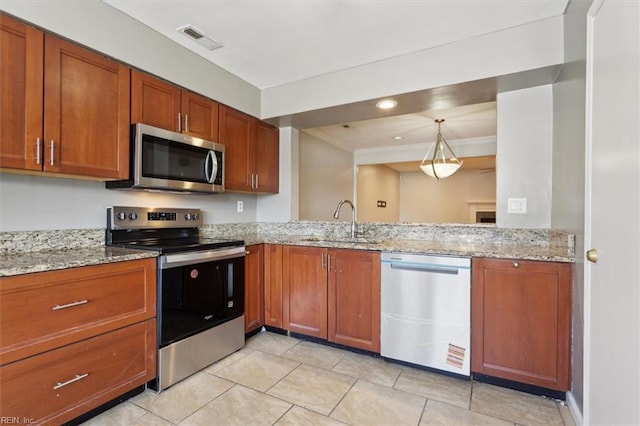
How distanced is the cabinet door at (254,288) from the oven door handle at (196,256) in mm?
217

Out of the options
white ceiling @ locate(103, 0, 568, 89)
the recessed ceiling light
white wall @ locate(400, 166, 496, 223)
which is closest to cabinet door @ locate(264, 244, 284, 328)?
the recessed ceiling light

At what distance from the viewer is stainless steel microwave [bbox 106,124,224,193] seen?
201 cm

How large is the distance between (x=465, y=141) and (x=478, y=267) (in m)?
3.65

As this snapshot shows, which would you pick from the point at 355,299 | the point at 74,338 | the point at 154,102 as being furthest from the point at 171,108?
the point at 355,299

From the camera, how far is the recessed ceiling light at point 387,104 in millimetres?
2605

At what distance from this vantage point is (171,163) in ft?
7.22

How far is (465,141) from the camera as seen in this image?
5043 millimetres

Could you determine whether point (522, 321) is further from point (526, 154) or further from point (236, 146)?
point (236, 146)

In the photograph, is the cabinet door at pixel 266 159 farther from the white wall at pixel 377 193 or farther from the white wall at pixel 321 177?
the white wall at pixel 377 193

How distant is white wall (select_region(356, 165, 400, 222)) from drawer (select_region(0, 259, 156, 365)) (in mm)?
4549

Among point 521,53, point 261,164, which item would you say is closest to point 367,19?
point 521,53

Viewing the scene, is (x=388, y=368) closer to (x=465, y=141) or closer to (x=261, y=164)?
(x=261, y=164)

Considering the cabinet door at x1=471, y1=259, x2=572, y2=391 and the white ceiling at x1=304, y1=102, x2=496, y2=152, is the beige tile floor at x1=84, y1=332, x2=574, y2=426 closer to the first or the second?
the cabinet door at x1=471, y1=259, x2=572, y2=391

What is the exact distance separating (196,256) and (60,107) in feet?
3.65
